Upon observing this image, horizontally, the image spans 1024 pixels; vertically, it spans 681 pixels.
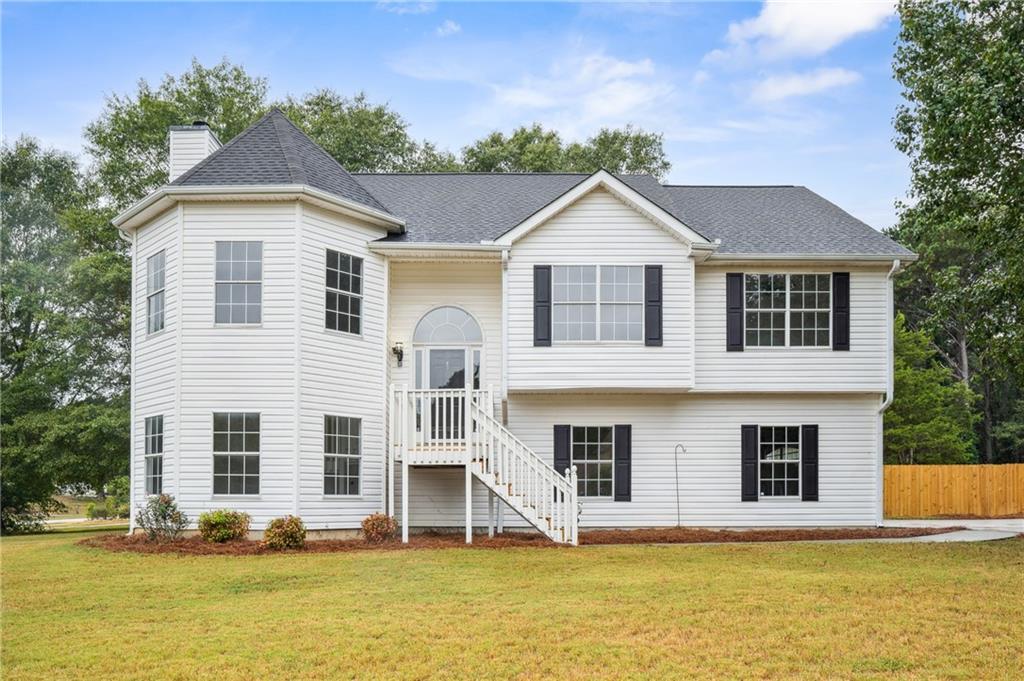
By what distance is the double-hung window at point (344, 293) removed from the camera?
61.7 feet

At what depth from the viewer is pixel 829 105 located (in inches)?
876

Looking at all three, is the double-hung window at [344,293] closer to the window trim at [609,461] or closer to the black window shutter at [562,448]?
the black window shutter at [562,448]

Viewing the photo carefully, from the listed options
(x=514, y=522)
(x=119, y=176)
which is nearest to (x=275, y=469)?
(x=514, y=522)

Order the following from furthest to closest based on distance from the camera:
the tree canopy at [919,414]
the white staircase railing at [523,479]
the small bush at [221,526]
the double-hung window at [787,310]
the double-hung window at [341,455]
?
the tree canopy at [919,414] → the double-hung window at [787,310] → the double-hung window at [341,455] → the white staircase railing at [523,479] → the small bush at [221,526]

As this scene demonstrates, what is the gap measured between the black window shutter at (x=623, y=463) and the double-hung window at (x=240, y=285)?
742 centimetres

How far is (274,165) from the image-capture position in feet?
61.4

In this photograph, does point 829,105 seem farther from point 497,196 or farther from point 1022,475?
point 1022,475

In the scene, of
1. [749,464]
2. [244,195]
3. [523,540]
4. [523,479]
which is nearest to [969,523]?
[749,464]

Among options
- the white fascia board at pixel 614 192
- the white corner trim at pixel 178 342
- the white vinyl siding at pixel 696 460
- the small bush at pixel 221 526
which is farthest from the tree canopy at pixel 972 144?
the white corner trim at pixel 178 342

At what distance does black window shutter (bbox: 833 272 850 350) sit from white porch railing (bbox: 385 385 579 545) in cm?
644

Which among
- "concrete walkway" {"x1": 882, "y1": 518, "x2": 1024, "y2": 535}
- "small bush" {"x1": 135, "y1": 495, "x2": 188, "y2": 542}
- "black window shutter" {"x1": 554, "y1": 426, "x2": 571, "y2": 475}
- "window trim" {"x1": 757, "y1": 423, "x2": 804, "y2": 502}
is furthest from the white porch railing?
"concrete walkway" {"x1": 882, "y1": 518, "x2": 1024, "y2": 535}

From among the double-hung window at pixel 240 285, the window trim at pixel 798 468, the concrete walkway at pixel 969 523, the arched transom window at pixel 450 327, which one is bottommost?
the concrete walkway at pixel 969 523

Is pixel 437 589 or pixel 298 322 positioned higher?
pixel 298 322

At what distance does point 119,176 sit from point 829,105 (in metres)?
22.6
